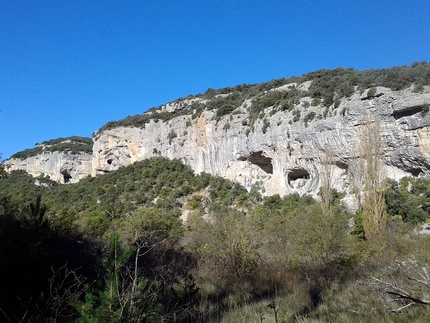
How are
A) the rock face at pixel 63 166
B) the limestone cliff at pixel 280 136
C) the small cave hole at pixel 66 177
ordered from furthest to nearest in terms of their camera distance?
1. the small cave hole at pixel 66 177
2. the rock face at pixel 63 166
3. the limestone cliff at pixel 280 136

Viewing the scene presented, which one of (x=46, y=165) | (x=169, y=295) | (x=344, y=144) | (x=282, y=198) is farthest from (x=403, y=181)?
(x=46, y=165)

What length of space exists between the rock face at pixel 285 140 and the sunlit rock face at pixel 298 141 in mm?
48

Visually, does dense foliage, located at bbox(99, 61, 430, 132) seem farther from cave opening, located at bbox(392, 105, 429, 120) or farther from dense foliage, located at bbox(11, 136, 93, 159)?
dense foliage, located at bbox(11, 136, 93, 159)

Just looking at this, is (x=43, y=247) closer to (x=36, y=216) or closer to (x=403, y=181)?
(x=36, y=216)

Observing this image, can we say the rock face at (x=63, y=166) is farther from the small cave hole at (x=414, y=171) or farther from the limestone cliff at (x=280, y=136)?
the small cave hole at (x=414, y=171)

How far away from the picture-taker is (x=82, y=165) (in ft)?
153

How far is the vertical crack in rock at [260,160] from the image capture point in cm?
2500

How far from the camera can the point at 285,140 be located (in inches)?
895

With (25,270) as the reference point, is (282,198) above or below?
below

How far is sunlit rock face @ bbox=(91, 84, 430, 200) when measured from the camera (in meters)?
17.0

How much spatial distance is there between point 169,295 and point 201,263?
3720mm

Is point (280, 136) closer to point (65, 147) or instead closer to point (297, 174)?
point (297, 174)

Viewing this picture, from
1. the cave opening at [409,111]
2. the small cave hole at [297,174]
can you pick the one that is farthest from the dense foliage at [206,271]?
the small cave hole at [297,174]

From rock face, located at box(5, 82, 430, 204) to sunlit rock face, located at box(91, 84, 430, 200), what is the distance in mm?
48
